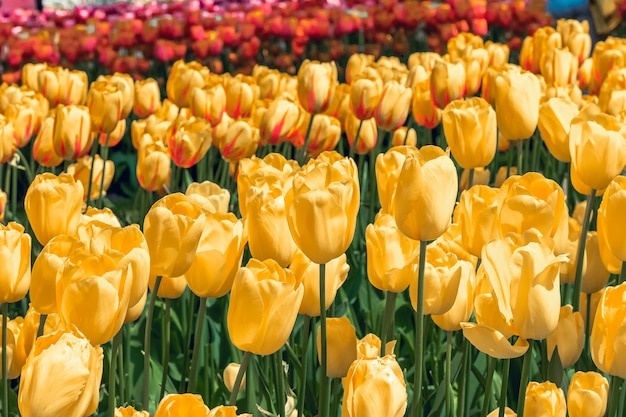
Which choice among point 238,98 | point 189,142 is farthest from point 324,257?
point 238,98

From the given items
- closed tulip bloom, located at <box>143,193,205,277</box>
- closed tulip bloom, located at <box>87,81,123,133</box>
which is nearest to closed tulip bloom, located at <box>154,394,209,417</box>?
closed tulip bloom, located at <box>143,193,205,277</box>

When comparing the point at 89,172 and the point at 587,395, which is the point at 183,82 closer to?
the point at 89,172

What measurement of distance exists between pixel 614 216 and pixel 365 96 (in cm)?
144

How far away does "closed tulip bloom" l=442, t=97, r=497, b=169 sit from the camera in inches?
75.8

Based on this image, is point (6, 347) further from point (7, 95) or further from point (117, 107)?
point (7, 95)

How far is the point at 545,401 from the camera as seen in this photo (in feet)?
4.04

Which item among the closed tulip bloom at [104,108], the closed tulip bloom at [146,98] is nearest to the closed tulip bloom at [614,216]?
the closed tulip bloom at [104,108]

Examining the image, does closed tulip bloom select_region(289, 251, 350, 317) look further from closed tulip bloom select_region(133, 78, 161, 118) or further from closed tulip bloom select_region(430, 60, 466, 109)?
closed tulip bloom select_region(133, 78, 161, 118)

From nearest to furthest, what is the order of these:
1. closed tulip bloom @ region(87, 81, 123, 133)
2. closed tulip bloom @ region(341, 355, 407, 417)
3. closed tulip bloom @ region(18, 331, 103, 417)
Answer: closed tulip bloom @ region(18, 331, 103, 417) < closed tulip bloom @ region(341, 355, 407, 417) < closed tulip bloom @ region(87, 81, 123, 133)

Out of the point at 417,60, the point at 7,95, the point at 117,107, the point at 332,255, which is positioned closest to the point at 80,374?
the point at 332,255

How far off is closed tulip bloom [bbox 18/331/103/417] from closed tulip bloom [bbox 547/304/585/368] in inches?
31.0

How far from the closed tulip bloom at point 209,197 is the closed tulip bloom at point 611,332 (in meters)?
0.59

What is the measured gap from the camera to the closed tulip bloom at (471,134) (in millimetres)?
1926

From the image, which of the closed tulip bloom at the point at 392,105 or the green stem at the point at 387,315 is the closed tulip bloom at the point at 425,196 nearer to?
the green stem at the point at 387,315
